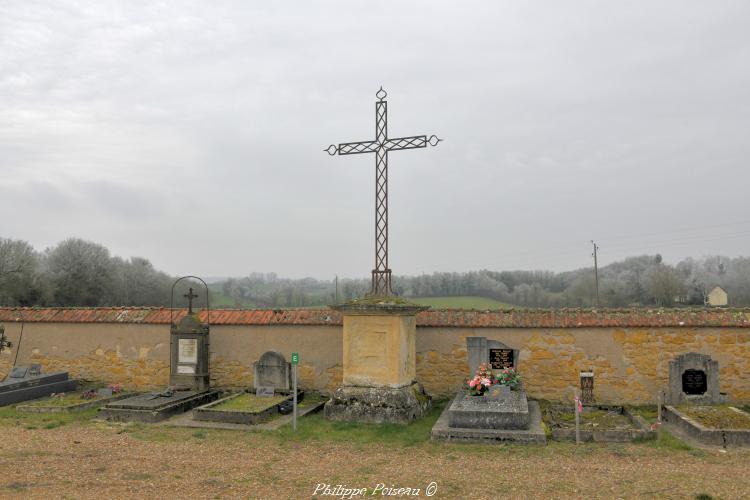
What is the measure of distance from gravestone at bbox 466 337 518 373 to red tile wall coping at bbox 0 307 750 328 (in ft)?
1.28

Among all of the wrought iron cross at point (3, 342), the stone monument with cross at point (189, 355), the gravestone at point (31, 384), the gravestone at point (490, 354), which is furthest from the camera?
the wrought iron cross at point (3, 342)

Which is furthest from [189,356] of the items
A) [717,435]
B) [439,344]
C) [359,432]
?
[717,435]

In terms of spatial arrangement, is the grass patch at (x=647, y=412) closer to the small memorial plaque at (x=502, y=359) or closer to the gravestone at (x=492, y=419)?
the gravestone at (x=492, y=419)

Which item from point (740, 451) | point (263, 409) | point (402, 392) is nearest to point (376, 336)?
point (402, 392)

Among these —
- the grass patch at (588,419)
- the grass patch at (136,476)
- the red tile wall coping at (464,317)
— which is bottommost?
the grass patch at (136,476)

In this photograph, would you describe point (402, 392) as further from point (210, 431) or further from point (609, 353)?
point (609, 353)

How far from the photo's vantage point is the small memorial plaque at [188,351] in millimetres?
13094

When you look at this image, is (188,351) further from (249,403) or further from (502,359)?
(502,359)

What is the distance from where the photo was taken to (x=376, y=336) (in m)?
10.9

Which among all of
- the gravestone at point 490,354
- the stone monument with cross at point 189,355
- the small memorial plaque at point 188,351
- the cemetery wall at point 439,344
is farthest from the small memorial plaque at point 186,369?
the gravestone at point 490,354

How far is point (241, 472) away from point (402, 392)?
3840 mm

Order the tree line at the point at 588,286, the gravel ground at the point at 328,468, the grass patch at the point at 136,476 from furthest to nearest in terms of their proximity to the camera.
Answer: the tree line at the point at 588,286
the grass patch at the point at 136,476
the gravel ground at the point at 328,468

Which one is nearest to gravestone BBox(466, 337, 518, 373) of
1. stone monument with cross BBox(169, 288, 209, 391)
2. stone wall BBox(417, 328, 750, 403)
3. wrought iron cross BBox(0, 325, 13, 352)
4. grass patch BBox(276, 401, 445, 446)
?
stone wall BBox(417, 328, 750, 403)

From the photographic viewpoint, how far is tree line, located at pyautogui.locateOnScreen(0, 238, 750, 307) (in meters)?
40.4
